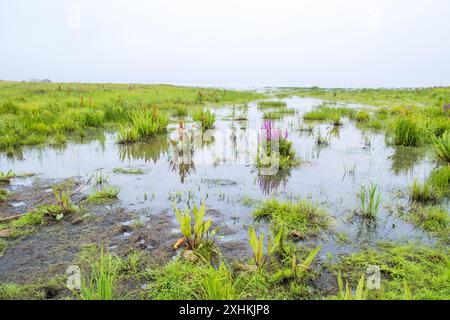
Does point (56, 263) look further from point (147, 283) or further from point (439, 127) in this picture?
point (439, 127)

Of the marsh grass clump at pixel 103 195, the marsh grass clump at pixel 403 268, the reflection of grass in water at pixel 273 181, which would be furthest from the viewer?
the reflection of grass in water at pixel 273 181

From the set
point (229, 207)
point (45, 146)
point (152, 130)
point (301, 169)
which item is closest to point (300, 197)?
point (229, 207)

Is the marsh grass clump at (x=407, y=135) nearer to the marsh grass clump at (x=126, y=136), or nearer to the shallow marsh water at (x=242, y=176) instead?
the shallow marsh water at (x=242, y=176)

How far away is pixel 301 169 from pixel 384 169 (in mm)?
1509

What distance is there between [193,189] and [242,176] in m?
1.05

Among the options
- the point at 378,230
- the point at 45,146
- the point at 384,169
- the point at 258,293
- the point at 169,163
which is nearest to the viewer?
the point at 258,293

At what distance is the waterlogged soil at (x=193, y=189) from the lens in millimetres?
3088

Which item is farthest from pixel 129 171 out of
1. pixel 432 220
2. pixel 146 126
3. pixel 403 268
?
pixel 432 220

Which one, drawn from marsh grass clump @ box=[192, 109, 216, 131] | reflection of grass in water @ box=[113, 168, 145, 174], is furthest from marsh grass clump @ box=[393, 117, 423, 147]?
reflection of grass in water @ box=[113, 168, 145, 174]

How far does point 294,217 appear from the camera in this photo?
3568mm

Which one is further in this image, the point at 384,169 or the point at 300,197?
the point at 384,169

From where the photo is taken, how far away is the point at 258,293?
2377mm

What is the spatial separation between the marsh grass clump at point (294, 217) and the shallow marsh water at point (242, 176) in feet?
0.49

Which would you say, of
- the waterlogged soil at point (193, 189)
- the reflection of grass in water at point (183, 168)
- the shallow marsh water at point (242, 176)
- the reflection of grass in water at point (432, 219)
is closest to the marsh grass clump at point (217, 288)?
the waterlogged soil at point (193, 189)
